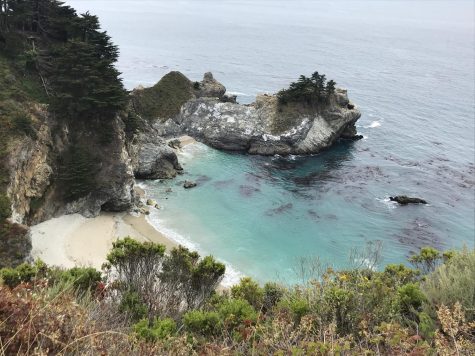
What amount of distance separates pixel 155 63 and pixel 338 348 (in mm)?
123278

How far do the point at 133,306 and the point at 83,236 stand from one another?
2186 centimetres

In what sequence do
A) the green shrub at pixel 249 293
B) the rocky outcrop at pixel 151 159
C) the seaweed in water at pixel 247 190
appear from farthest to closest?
1. the rocky outcrop at pixel 151 159
2. the seaweed in water at pixel 247 190
3. the green shrub at pixel 249 293

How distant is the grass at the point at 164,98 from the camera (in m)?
67.2

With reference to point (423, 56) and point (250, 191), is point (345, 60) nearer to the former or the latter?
point (423, 56)

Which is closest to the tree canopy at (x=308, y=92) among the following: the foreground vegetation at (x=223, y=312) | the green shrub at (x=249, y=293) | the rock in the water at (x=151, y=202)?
the rock in the water at (x=151, y=202)

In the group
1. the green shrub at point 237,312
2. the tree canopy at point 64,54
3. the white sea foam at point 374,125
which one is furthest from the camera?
the white sea foam at point 374,125

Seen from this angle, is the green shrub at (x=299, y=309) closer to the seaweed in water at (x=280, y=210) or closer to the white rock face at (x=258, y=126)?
the seaweed in water at (x=280, y=210)

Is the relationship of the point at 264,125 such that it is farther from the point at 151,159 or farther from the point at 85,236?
the point at 85,236

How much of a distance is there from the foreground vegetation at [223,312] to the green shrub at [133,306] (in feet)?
0.15

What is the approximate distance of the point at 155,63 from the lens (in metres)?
122

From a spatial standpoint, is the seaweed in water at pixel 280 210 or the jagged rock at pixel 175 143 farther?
the jagged rock at pixel 175 143

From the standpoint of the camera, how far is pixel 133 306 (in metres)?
16.0

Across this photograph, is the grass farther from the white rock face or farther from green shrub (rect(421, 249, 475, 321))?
green shrub (rect(421, 249, 475, 321))

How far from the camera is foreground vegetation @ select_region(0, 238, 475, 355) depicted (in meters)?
6.69
